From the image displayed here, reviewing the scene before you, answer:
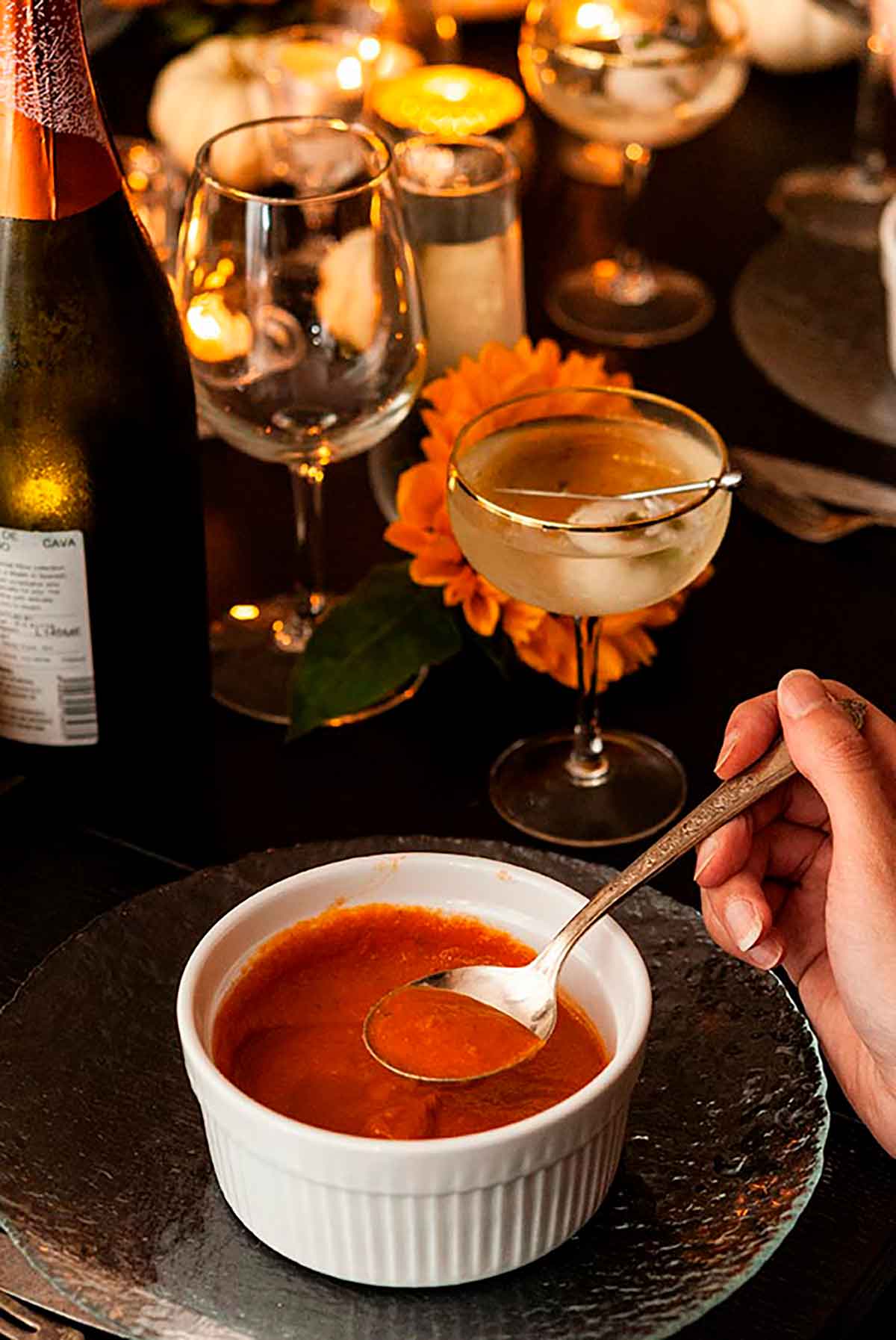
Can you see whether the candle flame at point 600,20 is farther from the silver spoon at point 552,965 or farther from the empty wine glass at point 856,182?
the silver spoon at point 552,965

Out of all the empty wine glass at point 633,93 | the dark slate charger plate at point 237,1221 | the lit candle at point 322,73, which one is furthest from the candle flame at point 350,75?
the dark slate charger plate at point 237,1221

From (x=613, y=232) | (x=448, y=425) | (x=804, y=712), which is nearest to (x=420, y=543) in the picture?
(x=448, y=425)

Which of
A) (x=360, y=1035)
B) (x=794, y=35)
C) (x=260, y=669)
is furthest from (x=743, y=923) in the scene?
(x=794, y=35)

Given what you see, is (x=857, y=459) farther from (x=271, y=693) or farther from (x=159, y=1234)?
(x=159, y=1234)

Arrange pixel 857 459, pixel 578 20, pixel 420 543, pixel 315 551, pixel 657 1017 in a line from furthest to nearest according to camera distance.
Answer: pixel 578 20, pixel 857 459, pixel 315 551, pixel 420 543, pixel 657 1017

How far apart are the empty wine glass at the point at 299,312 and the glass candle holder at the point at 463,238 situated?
0.24ft

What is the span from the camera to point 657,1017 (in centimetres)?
77

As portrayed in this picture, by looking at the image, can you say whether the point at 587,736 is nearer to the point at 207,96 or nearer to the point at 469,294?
the point at 469,294

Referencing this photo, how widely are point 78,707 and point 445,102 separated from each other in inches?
25.9

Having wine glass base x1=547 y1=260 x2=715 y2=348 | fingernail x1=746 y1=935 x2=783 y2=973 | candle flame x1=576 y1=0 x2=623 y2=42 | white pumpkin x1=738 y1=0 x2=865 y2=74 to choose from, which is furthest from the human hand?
white pumpkin x1=738 y1=0 x2=865 y2=74

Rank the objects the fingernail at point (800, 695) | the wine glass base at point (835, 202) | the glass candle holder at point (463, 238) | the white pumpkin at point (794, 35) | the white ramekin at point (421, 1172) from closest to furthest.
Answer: the white ramekin at point (421, 1172), the fingernail at point (800, 695), the glass candle holder at point (463, 238), the wine glass base at point (835, 202), the white pumpkin at point (794, 35)

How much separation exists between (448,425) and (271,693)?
174 mm

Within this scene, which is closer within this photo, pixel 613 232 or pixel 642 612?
pixel 642 612

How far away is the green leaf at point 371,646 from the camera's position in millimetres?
956
